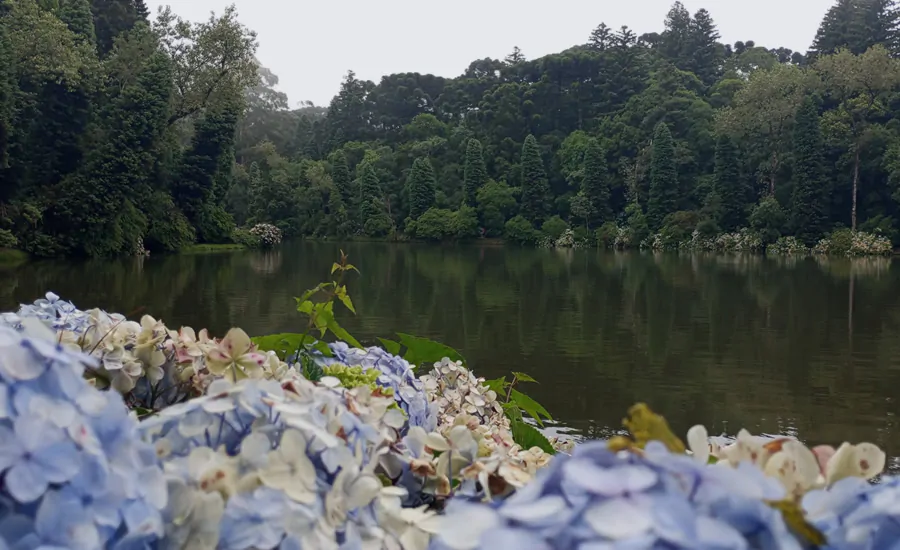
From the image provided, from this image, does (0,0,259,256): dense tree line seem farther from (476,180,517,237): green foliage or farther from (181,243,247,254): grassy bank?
(476,180,517,237): green foliage

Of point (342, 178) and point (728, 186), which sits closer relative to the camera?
point (728, 186)

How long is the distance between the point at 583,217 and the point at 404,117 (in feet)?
65.9

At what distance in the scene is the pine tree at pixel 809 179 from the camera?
29.6m

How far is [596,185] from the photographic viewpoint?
126ft

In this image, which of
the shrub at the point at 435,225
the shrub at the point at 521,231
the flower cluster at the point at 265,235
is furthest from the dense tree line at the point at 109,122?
the shrub at the point at 521,231

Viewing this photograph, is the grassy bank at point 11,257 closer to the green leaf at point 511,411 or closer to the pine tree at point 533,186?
the green leaf at point 511,411

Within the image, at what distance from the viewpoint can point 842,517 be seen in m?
0.52

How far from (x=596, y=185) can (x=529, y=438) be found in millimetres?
37757

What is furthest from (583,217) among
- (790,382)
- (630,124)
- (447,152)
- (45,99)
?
(790,382)

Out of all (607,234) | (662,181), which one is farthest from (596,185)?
(662,181)

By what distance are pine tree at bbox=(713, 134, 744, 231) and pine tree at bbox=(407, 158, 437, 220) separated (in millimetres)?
16143

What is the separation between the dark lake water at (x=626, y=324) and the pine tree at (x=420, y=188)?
927 inches

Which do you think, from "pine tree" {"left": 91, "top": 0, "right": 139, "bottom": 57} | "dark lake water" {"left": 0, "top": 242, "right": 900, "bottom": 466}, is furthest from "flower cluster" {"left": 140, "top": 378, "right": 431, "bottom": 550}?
"pine tree" {"left": 91, "top": 0, "right": 139, "bottom": 57}

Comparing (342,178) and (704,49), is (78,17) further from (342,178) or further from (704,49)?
(704,49)
